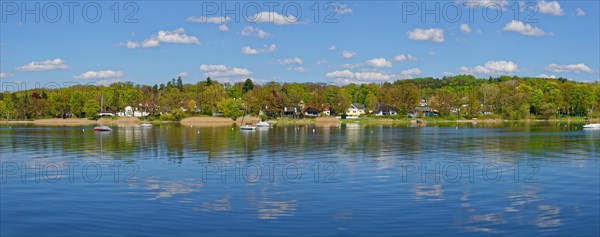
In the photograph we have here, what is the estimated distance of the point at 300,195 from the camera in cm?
2720

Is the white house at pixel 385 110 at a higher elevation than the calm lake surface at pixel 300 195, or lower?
higher

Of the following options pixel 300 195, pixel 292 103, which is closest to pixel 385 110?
pixel 292 103

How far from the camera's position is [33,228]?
68.0 feet

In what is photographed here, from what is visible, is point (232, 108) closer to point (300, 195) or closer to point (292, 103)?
point (292, 103)

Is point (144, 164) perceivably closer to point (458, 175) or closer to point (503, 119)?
point (458, 175)

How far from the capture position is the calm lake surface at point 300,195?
809 inches

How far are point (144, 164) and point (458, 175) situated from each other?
71.3 feet

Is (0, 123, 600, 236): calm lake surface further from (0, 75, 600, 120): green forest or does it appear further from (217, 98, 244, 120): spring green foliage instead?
(0, 75, 600, 120): green forest

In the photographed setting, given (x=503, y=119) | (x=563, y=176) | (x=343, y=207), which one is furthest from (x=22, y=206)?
(x=503, y=119)

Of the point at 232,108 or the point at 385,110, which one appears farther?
the point at 385,110

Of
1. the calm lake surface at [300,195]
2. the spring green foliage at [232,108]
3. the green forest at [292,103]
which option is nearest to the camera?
the calm lake surface at [300,195]

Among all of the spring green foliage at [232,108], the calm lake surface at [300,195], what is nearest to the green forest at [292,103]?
the spring green foliage at [232,108]

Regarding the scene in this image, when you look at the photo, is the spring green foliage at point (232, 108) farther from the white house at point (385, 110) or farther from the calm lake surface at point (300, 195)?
the calm lake surface at point (300, 195)

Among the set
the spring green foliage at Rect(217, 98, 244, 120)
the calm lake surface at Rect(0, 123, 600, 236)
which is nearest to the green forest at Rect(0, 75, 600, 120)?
the spring green foliage at Rect(217, 98, 244, 120)
